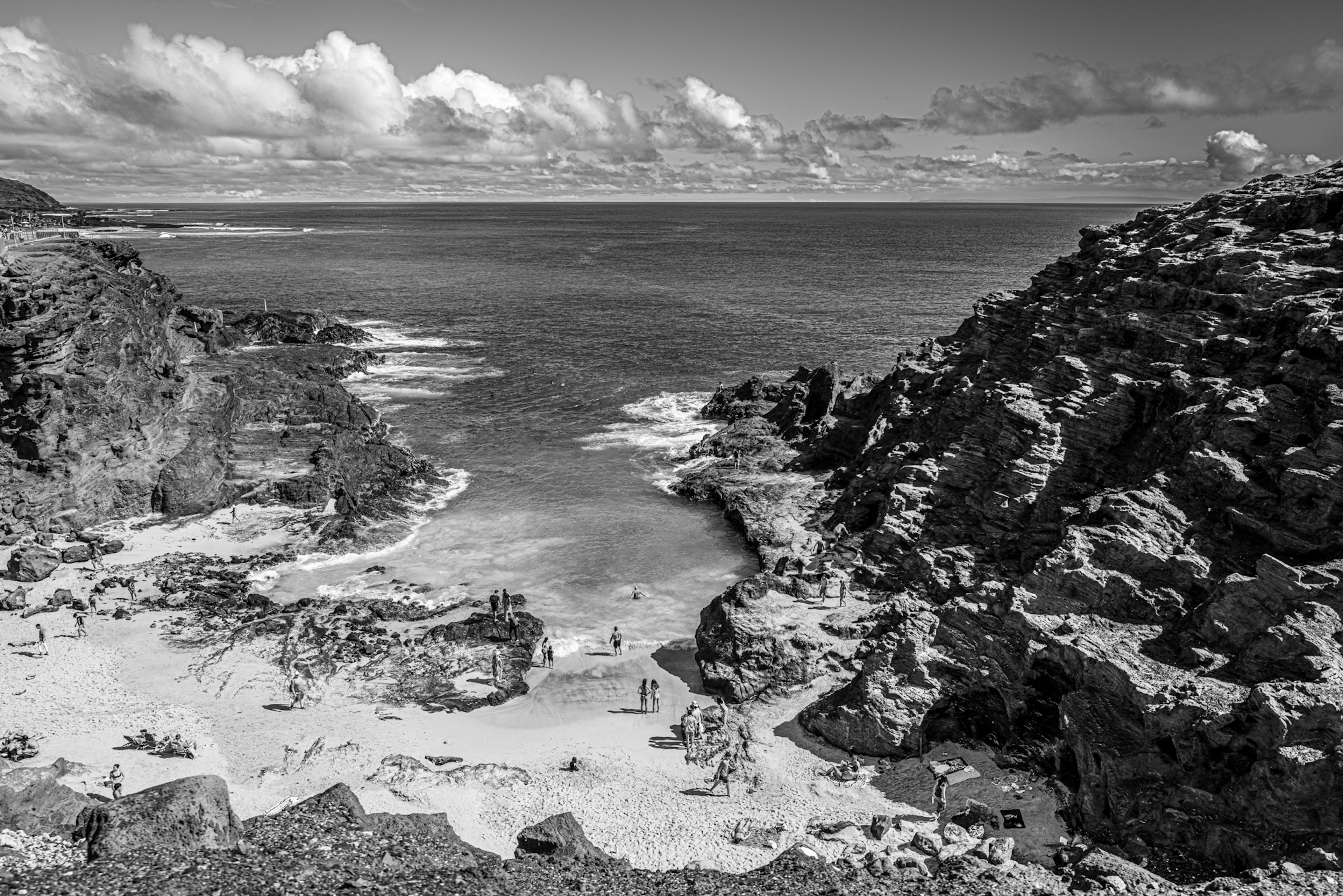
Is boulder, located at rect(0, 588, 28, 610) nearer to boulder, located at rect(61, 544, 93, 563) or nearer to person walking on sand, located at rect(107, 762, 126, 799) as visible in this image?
boulder, located at rect(61, 544, 93, 563)

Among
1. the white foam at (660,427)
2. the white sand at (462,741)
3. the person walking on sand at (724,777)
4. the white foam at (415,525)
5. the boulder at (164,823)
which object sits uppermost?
the white foam at (660,427)

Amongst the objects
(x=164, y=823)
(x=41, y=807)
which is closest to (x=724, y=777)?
(x=164, y=823)

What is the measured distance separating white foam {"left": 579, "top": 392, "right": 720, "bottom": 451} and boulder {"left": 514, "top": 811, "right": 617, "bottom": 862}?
39074 mm

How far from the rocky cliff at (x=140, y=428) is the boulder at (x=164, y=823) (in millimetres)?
23415

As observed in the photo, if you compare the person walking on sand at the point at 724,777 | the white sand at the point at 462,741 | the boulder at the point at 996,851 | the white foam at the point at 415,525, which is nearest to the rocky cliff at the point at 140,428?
the white foam at the point at 415,525

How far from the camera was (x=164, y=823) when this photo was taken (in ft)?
71.1

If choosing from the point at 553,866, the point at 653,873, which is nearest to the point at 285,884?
the point at 553,866

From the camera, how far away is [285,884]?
19922 mm

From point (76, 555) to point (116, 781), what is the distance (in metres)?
21.0

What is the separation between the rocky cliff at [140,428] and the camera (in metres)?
46.0

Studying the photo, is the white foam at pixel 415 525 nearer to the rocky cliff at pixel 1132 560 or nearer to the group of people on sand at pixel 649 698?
the rocky cliff at pixel 1132 560

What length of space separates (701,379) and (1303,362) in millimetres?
55642

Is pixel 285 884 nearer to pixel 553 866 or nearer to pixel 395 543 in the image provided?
pixel 553 866

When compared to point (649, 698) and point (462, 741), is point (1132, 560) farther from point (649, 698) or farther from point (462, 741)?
point (462, 741)
